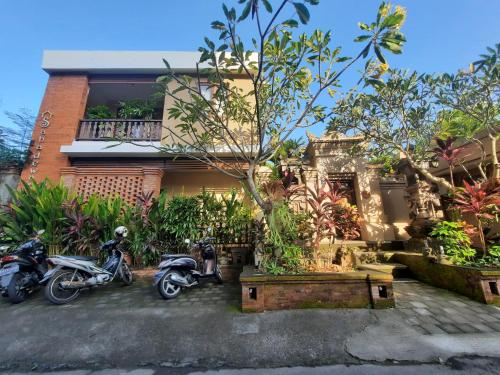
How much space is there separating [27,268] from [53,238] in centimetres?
125

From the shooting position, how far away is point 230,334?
2500 mm

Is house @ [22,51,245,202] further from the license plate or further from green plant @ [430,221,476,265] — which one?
green plant @ [430,221,476,265]

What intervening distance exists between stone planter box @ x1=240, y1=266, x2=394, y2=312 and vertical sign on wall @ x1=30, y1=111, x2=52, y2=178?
7267 millimetres

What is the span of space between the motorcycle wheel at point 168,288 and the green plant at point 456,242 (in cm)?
474

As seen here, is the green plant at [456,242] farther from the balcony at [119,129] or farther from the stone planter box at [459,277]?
the balcony at [119,129]

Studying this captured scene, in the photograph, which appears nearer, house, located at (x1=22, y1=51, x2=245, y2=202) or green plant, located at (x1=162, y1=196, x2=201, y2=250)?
green plant, located at (x1=162, y1=196, x2=201, y2=250)

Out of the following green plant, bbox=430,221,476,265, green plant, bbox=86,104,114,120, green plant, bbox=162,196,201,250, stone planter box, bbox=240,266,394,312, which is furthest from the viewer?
green plant, bbox=86,104,114,120

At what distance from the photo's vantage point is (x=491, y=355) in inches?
79.1

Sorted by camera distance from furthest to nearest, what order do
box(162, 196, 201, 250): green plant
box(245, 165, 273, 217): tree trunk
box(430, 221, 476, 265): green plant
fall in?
box(162, 196, 201, 250): green plant → box(430, 221, 476, 265): green plant → box(245, 165, 273, 217): tree trunk

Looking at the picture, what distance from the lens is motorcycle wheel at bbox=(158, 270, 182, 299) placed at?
353 centimetres

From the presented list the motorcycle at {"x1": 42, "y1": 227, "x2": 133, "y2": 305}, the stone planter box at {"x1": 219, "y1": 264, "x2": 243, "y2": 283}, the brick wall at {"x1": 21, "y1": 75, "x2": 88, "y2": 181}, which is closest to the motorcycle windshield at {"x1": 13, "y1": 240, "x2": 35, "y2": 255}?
the motorcycle at {"x1": 42, "y1": 227, "x2": 133, "y2": 305}

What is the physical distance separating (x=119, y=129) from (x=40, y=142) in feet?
7.22

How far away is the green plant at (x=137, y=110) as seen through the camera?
7.36 meters

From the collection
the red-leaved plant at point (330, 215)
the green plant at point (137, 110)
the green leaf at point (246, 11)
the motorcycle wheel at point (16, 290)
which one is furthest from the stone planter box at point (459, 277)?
the green plant at point (137, 110)
